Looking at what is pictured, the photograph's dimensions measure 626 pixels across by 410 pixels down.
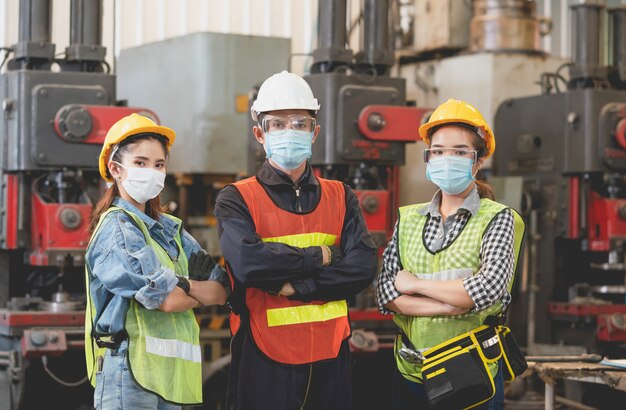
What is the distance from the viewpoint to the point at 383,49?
556 cm

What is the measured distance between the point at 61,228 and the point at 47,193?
11.1 inches

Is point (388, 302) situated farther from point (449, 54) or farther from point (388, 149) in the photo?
point (449, 54)

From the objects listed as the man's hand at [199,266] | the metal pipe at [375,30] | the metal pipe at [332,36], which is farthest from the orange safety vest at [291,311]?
the metal pipe at [375,30]

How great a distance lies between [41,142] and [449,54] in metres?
2.97

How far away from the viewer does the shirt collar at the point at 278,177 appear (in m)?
3.19

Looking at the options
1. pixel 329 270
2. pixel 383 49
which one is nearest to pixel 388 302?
pixel 329 270

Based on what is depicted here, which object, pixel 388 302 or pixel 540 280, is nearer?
pixel 388 302

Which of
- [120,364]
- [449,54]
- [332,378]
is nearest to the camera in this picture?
[120,364]

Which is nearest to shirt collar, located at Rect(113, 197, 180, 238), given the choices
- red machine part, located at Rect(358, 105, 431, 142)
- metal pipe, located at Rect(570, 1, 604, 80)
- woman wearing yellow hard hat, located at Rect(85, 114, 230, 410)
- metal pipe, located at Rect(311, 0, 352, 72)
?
woman wearing yellow hard hat, located at Rect(85, 114, 230, 410)

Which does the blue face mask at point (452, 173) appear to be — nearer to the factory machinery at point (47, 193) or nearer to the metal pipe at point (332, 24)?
the factory machinery at point (47, 193)

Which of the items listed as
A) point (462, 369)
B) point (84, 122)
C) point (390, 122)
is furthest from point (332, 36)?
point (462, 369)

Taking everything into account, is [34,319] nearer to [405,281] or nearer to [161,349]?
[161,349]

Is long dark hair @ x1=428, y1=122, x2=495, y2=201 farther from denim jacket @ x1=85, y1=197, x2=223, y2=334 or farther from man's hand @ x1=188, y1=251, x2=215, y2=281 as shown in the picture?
denim jacket @ x1=85, y1=197, x2=223, y2=334

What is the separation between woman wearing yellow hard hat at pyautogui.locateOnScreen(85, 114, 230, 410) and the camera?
9.64 feet
